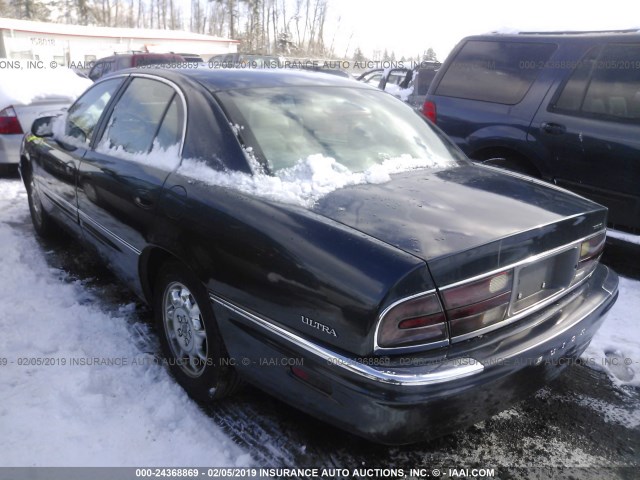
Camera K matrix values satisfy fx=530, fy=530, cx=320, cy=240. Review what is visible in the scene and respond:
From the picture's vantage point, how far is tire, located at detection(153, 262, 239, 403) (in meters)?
2.41

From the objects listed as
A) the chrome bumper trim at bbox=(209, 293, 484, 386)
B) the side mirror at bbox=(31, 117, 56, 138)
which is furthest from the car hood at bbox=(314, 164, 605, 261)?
the side mirror at bbox=(31, 117, 56, 138)

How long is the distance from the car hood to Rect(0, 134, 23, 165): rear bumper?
18.9ft

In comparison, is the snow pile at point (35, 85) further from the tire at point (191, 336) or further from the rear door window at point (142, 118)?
the tire at point (191, 336)

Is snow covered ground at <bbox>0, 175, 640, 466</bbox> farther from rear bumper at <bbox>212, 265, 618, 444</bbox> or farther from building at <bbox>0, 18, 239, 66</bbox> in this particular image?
building at <bbox>0, 18, 239, 66</bbox>

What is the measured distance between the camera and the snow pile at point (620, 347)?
3.00 meters

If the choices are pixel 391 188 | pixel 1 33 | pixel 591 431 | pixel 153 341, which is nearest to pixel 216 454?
pixel 153 341

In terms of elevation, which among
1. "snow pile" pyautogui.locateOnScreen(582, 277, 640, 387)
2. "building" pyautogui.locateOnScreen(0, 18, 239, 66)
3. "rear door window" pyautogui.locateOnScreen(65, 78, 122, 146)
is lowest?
"snow pile" pyautogui.locateOnScreen(582, 277, 640, 387)

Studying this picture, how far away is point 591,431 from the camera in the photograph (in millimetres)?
2549

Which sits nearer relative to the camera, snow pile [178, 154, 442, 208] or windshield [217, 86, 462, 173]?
snow pile [178, 154, 442, 208]

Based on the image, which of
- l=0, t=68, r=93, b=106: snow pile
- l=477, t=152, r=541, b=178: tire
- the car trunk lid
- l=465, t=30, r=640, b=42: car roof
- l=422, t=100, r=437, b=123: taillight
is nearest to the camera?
the car trunk lid

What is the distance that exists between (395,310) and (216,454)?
1.11 metres

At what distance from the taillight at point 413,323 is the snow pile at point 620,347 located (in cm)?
172

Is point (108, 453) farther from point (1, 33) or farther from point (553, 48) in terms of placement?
point (1, 33)

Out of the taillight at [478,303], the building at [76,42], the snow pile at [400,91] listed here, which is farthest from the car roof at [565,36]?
the building at [76,42]
